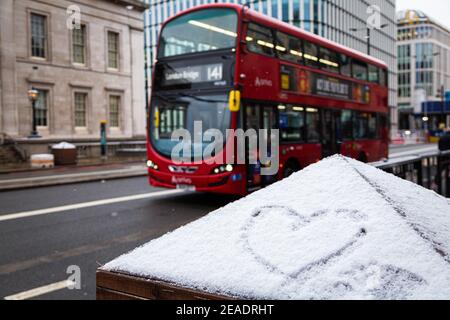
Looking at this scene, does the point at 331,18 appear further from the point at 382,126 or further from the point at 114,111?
the point at 382,126

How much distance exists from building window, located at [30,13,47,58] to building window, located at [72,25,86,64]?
203 centimetres

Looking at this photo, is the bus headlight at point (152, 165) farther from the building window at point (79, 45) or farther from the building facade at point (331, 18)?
the building facade at point (331, 18)

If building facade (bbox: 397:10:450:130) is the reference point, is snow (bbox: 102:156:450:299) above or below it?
below

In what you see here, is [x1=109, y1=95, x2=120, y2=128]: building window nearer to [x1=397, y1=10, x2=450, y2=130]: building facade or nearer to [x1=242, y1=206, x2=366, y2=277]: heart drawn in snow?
[x1=242, y1=206, x2=366, y2=277]: heart drawn in snow

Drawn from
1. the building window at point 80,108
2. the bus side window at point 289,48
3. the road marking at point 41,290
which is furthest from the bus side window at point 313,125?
the building window at point 80,108

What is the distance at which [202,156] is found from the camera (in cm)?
939

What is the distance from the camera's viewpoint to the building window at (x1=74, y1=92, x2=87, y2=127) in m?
28.6

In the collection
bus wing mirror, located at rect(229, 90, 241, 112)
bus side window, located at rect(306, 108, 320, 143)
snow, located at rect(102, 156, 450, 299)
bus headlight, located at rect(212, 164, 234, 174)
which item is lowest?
bus headlight, located at rect(212, 164, 234, 174)

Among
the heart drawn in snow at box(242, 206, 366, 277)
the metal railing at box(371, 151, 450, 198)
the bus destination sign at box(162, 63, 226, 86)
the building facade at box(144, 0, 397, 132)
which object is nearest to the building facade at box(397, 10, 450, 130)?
the building facade at box(144, 0, 397, 132)

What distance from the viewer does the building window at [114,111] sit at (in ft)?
102

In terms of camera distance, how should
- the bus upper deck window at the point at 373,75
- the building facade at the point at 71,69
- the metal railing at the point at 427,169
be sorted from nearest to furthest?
the metal railing at the point at 427,169 → the bus upper deck window at the point at 373,75 → the building facade at the point at 71,69

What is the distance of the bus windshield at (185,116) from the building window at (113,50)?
22133 millimetres

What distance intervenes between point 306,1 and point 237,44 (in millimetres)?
54121

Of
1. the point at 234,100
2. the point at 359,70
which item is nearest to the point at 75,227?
the point at 234,100
